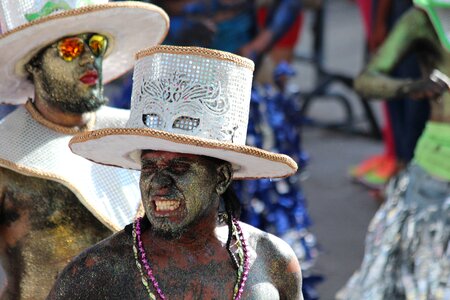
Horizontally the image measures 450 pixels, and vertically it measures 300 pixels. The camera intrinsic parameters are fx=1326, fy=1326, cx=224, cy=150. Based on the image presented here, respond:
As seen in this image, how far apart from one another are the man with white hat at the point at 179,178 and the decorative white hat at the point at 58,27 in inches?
35.2

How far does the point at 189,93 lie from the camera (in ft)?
11.8

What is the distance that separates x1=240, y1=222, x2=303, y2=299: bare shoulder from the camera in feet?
12.4

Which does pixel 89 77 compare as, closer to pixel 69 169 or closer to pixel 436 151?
pixel 69 169

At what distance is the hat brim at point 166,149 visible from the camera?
3.46 meters

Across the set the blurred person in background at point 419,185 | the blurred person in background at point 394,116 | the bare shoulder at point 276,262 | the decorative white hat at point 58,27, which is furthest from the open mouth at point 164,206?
the blurred person in background at point 394,116

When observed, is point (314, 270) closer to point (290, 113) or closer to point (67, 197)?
point (290, 113)

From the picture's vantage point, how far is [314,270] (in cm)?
775

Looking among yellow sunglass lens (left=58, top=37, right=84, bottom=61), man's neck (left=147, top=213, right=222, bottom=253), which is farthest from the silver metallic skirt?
man's neck (left=147, top=213, right=222, bottom=253)

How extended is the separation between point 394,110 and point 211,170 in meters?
5.62

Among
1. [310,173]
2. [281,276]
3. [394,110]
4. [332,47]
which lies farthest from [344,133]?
[281,276]

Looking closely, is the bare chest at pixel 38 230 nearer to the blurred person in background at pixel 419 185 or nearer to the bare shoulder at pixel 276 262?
the bare shoulder at pixel 276 262

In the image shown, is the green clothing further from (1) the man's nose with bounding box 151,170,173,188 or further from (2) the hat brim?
(1) the man's nose with bounding box 151,170,173,188

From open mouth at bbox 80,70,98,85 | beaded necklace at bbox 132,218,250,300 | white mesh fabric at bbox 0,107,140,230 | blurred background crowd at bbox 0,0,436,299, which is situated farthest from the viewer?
blurred background crowd at bbox 0,0,436,299

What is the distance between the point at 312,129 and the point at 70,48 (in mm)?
7178
